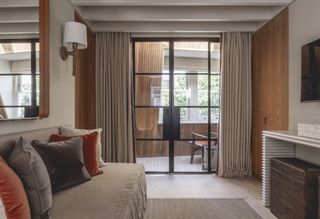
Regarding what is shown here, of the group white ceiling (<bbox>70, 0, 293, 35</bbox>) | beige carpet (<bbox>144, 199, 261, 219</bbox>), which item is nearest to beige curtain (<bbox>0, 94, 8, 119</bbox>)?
beige carpet (<bbox>144, 199, 261, 219</bbox>)

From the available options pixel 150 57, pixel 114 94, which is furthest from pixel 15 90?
pixel 150 57

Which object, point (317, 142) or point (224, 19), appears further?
point (224, 19)

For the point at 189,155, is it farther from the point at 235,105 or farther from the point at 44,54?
the point at 44,54

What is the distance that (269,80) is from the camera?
12.9ft

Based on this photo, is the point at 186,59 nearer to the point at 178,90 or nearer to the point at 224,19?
the point at 178,90

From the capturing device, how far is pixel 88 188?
205 cm

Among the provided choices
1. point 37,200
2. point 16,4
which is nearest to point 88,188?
point 37,200

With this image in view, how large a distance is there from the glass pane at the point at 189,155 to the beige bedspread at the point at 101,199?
2.31 metres

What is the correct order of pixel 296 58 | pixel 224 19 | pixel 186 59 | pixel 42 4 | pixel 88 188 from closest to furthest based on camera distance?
1. pixel 88 188
2. pixel 42 4
3. pixel 296 58
4. pixel 224 19
5. pixel 186 59

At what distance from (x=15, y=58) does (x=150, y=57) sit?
2.89m

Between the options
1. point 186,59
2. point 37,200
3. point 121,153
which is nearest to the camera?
point 37,200

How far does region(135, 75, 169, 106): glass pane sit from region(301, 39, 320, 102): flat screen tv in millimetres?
2283

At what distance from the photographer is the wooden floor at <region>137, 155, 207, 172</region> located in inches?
187

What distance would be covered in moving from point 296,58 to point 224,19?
1187 millimetres
